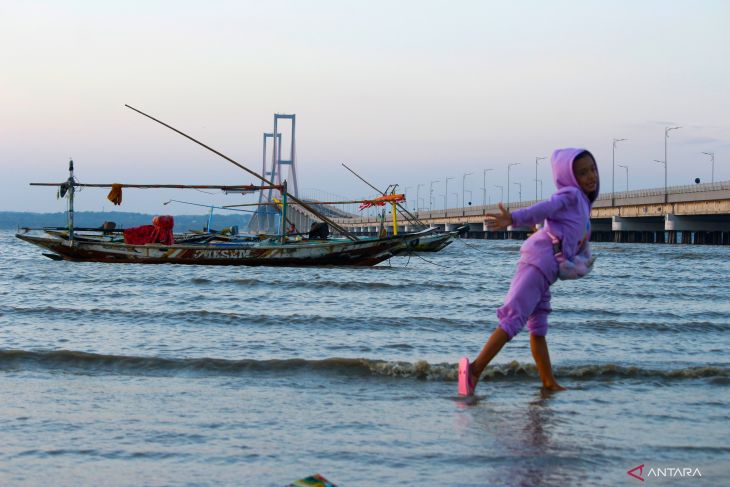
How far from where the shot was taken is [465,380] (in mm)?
5914

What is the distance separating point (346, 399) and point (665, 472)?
7.56 feet

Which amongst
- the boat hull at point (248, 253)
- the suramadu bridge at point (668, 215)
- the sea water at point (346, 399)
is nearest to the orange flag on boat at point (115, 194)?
the boat hull at point (248, 253)

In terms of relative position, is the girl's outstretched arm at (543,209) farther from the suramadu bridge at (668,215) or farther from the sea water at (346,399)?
the suramadu bridge at (668,215)

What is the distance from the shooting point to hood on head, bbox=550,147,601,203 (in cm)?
572

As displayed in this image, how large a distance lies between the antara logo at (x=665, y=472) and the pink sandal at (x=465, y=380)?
5.75ft

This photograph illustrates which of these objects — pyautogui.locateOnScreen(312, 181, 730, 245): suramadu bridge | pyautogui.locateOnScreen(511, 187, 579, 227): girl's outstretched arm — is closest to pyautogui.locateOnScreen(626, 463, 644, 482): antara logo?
pyautogui.locateOnScreen(511, 187, 579, 227): girl's outstretched arm

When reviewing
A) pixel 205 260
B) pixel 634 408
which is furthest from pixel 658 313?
pixel 205 260

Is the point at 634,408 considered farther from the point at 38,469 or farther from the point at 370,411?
the point at 38,469

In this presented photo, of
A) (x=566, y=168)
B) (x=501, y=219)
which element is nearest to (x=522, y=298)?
(x=501, y=219)

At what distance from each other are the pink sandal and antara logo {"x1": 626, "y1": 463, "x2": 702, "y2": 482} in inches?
69.0

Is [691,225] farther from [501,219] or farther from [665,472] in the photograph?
[665,472]

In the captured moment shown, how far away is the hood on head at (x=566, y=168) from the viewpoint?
5.72 m

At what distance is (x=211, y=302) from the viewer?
1446 centimetres

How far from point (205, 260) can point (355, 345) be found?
1880cm
